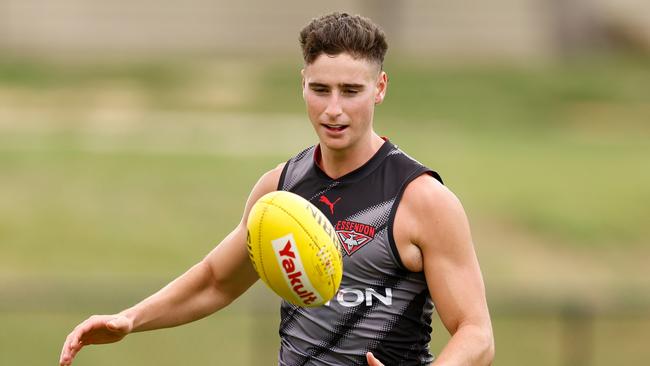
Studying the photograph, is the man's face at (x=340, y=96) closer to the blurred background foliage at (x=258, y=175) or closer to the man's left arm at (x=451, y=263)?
the man's left arm at (x=451, y=263)

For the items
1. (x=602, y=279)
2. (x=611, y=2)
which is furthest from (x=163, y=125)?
(x=611, y=2)

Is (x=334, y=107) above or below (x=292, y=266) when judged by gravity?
above

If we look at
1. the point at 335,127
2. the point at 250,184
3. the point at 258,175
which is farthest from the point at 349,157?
the point at 258,175

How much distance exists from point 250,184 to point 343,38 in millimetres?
19944

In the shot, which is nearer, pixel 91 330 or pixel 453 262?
pixel 453 262

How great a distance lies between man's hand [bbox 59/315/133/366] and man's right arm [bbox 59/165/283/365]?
0.13 feet

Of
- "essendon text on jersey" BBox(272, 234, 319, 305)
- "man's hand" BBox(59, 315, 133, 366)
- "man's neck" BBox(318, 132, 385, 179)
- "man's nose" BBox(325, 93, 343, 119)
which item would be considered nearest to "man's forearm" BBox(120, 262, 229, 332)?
"man's hand" BBox(59, 315, 133, 366)

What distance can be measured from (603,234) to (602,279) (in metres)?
3.32

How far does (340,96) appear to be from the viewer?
206 inches

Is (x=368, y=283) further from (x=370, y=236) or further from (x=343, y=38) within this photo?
(x=343, y=38)

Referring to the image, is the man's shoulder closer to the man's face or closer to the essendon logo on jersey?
the essendon logo on jersey

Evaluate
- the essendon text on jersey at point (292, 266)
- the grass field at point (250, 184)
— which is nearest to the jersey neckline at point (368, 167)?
the essendon text on jersey at point (292, 266)

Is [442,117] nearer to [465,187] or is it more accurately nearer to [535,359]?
[465,187]

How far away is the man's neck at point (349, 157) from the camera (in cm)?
544
